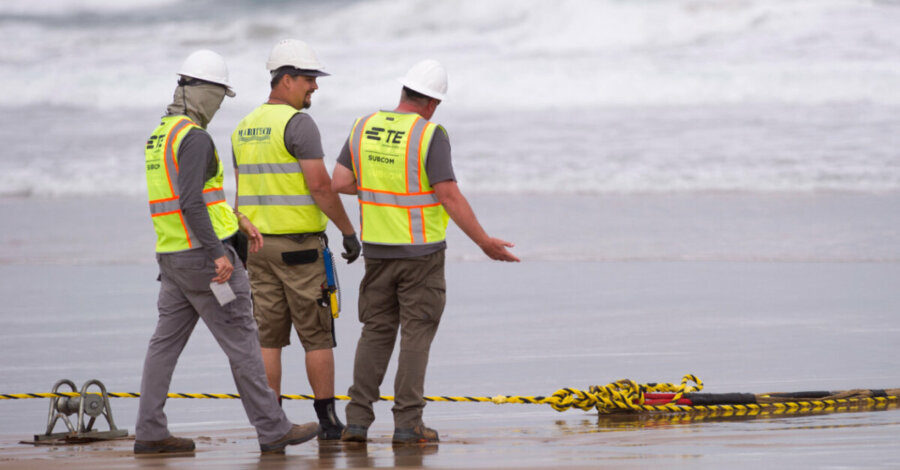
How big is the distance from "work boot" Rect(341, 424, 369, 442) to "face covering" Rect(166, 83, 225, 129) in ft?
4.52

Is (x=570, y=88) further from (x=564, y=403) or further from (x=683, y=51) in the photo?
(x=564, y=403)

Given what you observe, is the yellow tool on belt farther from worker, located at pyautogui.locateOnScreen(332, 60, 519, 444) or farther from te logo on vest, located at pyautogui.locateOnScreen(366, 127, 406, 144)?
te logo on vest, located at pyautogui.locateOnScreen(366, 127, 406, 144)

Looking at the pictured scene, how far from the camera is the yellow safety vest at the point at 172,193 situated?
4691 millimetres

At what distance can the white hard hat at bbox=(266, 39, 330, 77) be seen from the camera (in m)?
5.24

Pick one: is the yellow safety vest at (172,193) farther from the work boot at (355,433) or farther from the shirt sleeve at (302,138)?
the work boot at (355,433)

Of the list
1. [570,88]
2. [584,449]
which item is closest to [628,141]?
[570,88]

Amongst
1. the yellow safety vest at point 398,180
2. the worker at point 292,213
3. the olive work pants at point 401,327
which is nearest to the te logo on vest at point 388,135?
the yellow safety vest at point 398,180

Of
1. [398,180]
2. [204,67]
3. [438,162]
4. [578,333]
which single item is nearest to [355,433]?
[398,180]

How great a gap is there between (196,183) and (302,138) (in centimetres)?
64

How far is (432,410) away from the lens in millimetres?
5867

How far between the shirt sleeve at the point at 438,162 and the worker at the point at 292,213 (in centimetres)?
47

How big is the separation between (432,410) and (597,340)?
1.95 m

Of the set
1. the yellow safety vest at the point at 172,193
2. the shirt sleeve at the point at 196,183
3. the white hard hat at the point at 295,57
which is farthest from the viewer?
the white hard hat at the point at 295,57

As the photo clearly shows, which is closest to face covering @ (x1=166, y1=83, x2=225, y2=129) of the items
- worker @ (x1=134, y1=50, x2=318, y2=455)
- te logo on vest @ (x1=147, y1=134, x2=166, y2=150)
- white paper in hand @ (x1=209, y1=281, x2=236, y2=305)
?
worker @ (x1=134, y1=50, x2=318, y2=455)
